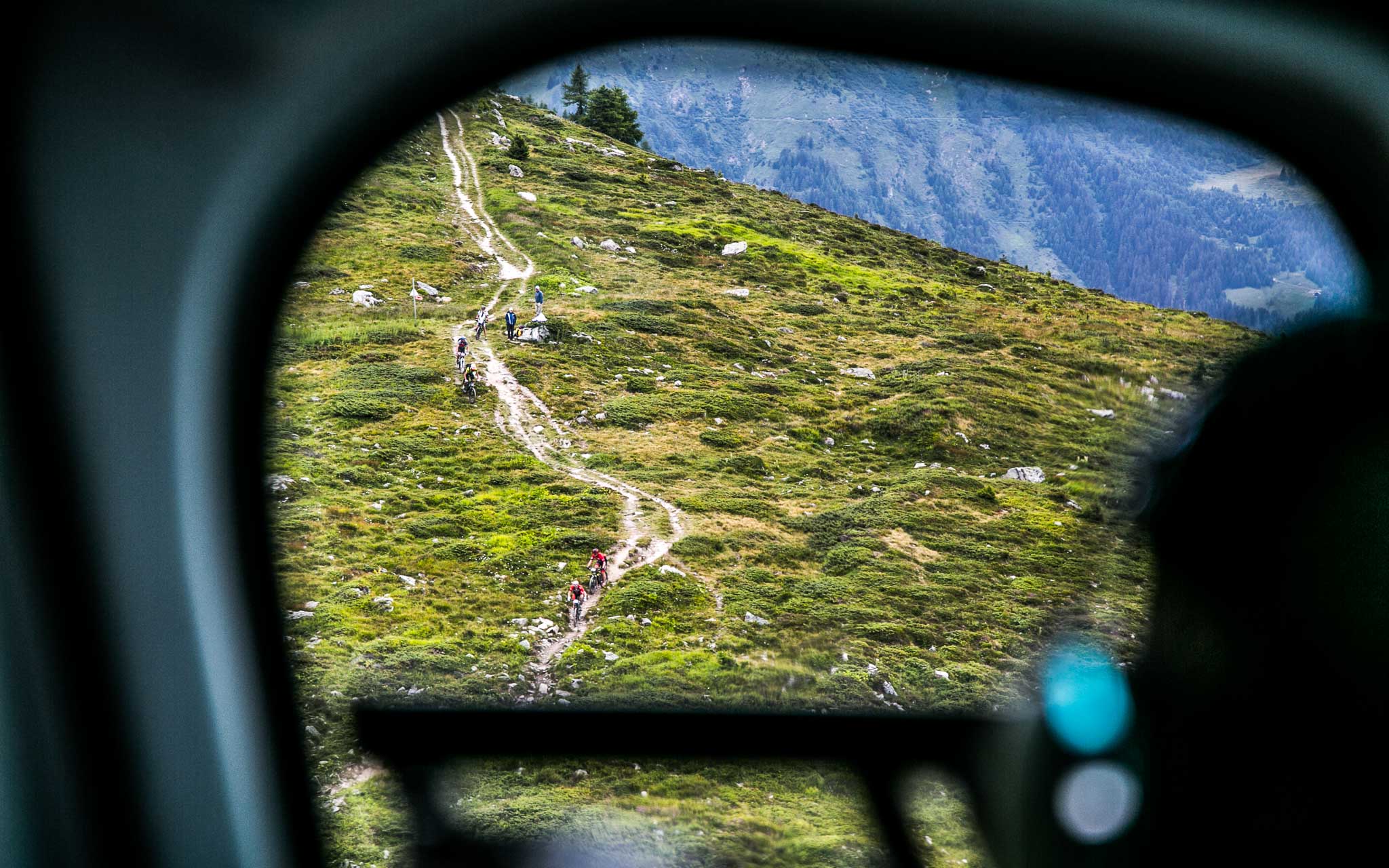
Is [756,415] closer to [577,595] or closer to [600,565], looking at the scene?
[600,565]

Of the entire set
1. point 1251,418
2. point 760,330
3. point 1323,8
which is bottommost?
point 760,330

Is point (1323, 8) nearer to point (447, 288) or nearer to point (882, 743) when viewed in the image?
point (882, 743)

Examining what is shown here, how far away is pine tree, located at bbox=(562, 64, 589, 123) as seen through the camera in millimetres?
2133

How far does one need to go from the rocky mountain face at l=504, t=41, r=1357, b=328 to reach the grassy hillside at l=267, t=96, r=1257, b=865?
181 mm

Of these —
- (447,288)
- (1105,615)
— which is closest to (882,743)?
(1105,615)

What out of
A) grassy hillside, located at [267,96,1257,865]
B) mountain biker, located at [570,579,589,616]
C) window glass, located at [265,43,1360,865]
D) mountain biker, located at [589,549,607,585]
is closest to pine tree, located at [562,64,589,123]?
window glass, located at [265,43,1360,865]

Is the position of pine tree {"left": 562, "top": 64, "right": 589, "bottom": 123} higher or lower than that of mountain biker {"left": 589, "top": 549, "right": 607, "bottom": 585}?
higher

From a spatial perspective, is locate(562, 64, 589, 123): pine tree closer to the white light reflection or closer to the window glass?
the window glass

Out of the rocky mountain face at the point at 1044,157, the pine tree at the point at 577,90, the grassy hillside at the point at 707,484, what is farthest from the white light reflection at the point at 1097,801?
the pine tree at the point at 577,90

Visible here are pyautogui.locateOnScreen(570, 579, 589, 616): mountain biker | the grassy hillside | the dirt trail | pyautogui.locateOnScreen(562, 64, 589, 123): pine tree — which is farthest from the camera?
pyautogui.locateOnScreen(570, 579, 589, 616): mountain biker

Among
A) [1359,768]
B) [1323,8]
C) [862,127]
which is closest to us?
[1323,8]

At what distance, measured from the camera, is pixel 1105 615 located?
254cm

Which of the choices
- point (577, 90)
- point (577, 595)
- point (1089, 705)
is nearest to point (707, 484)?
point (577, 595)

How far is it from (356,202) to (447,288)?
798 inches
